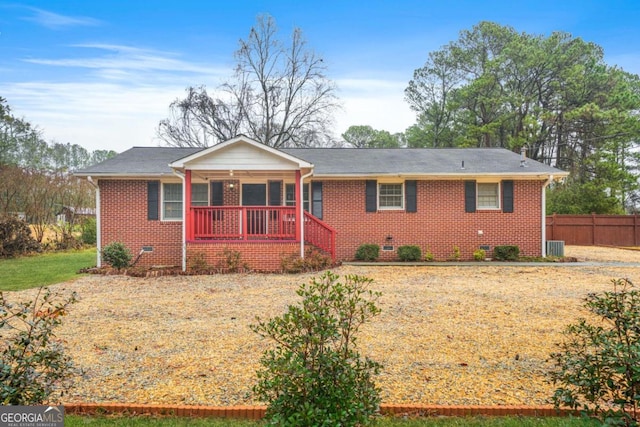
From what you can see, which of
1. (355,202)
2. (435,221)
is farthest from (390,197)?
(435,221)

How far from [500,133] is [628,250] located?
597 inches

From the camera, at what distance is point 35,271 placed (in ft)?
37.3

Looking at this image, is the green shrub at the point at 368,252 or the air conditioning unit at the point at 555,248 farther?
the air conditioning unit at the point at 555,248

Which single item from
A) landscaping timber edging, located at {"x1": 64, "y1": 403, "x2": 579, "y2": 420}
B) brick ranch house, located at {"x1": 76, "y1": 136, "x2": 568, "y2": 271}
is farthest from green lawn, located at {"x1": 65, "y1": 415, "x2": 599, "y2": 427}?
brick ranch house, located at {"x1": 76, "y1": 136, "x2": 568, "y2": 271}

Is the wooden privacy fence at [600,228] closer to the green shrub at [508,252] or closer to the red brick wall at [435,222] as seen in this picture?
the red brick wall at [435,222]

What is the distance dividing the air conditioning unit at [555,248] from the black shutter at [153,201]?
14.3m

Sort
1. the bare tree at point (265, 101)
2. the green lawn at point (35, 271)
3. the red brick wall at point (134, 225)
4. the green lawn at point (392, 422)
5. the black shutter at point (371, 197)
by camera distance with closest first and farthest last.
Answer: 1. the green lawn at point (392, 422)
2. the green lawn at point (35, 271)
3. the red brick wall at point (134, 225)
4. the black shutter at point (371, 197)
5. the bare tree at point (265, 101)

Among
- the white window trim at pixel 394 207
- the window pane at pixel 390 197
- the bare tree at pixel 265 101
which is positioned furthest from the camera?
the bare tree at pixel 265 101

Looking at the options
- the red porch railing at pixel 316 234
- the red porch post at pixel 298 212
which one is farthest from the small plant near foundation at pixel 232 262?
the red porch railing at pixel 316 234

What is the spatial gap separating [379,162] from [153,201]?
8.40 m

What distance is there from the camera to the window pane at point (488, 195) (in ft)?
46.3

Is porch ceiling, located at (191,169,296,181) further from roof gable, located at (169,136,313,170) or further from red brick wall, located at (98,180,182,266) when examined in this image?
red brick wall, located at (98,180,182,266)

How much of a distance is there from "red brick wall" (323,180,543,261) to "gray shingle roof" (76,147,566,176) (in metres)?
0.58

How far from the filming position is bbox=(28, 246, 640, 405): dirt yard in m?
3.64
